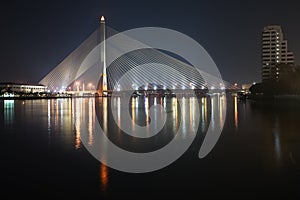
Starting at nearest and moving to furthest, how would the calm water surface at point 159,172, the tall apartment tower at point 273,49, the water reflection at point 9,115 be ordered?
the calm water surface at point 159,172 → the water reflection at point 9,115 → the tall apartment tower at point 273,49

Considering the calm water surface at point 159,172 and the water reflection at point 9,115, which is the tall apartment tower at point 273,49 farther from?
the calm water surface at point 159,172

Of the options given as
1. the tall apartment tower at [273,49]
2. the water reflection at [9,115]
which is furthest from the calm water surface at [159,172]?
→ the tall apartment tower at [273,49]

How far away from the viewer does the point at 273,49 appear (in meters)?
61.3

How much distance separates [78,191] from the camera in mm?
3594

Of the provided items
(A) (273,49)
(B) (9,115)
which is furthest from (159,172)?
(A) (273,49)

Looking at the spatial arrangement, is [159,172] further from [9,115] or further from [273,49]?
[273,49]

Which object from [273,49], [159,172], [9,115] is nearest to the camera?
[159,172]

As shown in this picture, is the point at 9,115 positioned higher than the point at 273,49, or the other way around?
the point at 273,49

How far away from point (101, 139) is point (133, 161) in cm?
233

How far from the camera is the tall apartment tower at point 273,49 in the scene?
60.2 meters

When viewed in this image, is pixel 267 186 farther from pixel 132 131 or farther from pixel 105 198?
pixel 132 131

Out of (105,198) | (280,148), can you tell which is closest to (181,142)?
(280,148)

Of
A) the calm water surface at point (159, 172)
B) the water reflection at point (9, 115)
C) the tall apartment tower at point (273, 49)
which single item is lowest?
the calm water surface at point (159, 172)

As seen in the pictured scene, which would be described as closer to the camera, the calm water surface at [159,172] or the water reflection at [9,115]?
the calm water surface at [159,172]
